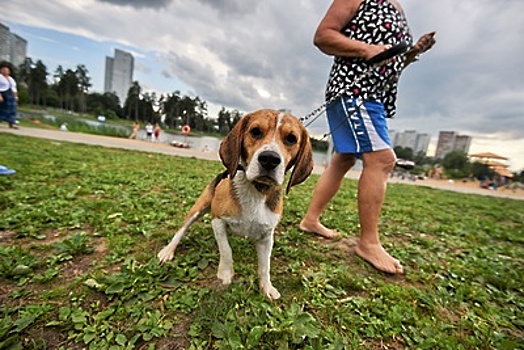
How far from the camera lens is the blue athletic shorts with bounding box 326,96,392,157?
8.24 feet

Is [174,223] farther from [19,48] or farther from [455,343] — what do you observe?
[19,48]

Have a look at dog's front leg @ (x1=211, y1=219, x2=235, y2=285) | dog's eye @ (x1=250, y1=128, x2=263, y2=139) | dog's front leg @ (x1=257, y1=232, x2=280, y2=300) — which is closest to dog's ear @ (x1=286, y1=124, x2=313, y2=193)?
dog's eye @ (x1=250, y1=128, x2=263, y2=139)

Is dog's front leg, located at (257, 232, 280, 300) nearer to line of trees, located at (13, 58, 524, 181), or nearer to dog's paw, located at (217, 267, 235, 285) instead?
dog's paw, located at (217, 267, 235, 285)

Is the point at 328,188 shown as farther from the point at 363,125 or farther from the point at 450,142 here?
the point at 450,142

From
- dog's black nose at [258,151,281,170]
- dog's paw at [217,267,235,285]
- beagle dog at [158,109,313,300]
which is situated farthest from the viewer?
dog's paw at [217,267,235,285]

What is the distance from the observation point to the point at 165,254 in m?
2.27

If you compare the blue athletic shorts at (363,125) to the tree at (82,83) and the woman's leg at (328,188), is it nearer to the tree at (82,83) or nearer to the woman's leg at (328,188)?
the woman's leg at (328,188)

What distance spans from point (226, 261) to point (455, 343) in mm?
1625

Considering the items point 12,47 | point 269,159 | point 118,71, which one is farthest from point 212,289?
point 118,71

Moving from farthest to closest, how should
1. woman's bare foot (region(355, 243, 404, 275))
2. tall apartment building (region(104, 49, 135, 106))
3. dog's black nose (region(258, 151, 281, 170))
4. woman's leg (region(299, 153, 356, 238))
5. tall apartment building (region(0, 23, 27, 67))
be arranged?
1. tall apartment building (region(104, 49, 135, 106))
2. tall apartment building (region(0, 23, 27, 67))
3. woman's leg (region(299, 153, 356, 238))
4. woman's bare foot (region(355, 243, 404, 275))
5. dog's black nose (region(258, 151, 281, 170))

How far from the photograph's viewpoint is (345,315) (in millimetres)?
1778

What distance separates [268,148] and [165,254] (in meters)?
1.37

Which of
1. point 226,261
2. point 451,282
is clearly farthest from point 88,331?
point 451,282

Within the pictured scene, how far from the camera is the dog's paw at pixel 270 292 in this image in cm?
191
